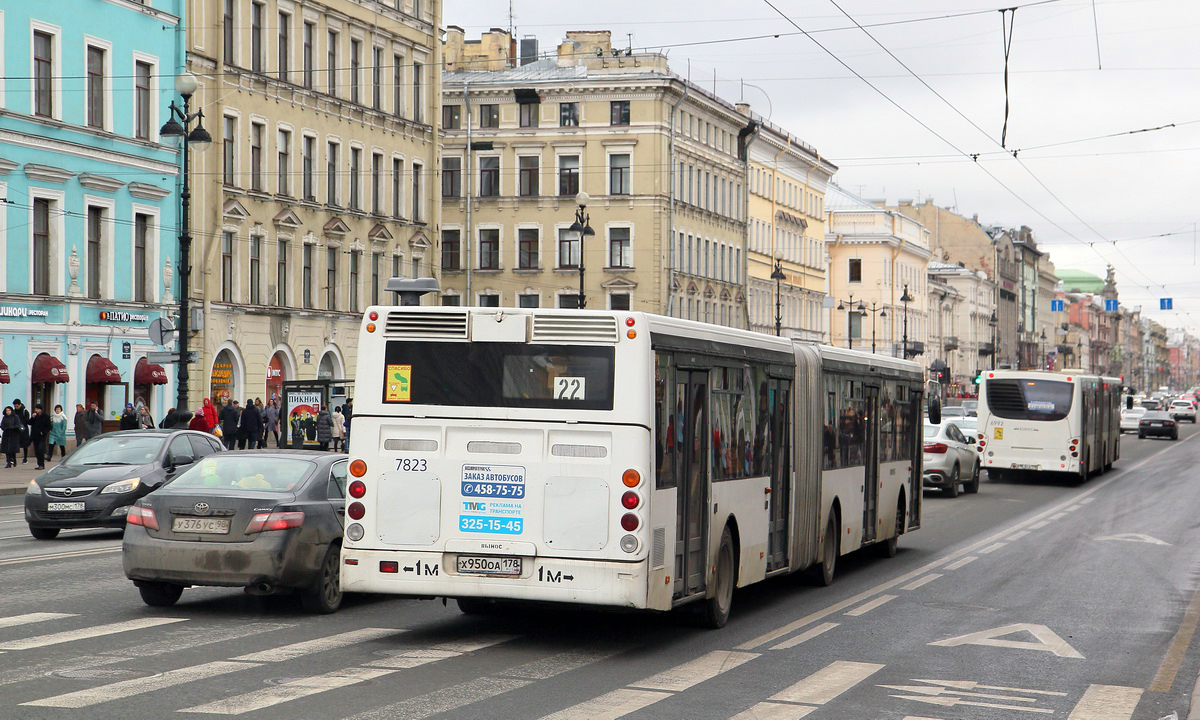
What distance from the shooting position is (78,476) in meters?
20.5

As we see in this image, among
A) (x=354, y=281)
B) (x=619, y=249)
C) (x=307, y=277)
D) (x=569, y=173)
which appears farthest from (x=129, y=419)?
(x=569, y=173)

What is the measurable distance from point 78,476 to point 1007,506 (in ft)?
58.8

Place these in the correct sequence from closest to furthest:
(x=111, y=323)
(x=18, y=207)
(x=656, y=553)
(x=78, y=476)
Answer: (x=656, y=553)
(x=78, y=476)
(x=18, y=207)
(x=111, y=323)

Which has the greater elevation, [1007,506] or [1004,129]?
[1004,129]

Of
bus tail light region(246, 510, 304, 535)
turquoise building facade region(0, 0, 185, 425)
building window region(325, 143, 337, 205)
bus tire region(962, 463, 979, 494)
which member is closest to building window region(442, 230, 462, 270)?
building window region(325, 143, 337, 205)

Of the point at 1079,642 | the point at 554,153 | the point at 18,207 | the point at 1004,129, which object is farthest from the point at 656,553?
the point at 554,153

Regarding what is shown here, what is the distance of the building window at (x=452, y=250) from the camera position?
3255 inches

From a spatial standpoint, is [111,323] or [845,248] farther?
[845,248]

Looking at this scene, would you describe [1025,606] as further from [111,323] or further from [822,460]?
[111,323]

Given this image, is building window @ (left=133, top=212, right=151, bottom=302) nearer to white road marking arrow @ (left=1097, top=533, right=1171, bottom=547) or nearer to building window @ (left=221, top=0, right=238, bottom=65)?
building window @ (left=221, top=0, right=238, bottom=65)

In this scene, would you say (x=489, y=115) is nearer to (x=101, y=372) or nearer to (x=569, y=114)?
(x=569, y=114)

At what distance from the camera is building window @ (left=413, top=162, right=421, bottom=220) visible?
6384 centimetres

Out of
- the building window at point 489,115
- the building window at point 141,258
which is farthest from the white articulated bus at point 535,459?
the building window at point 489,115

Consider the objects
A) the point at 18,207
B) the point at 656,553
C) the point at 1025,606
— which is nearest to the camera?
the point at 656,553
